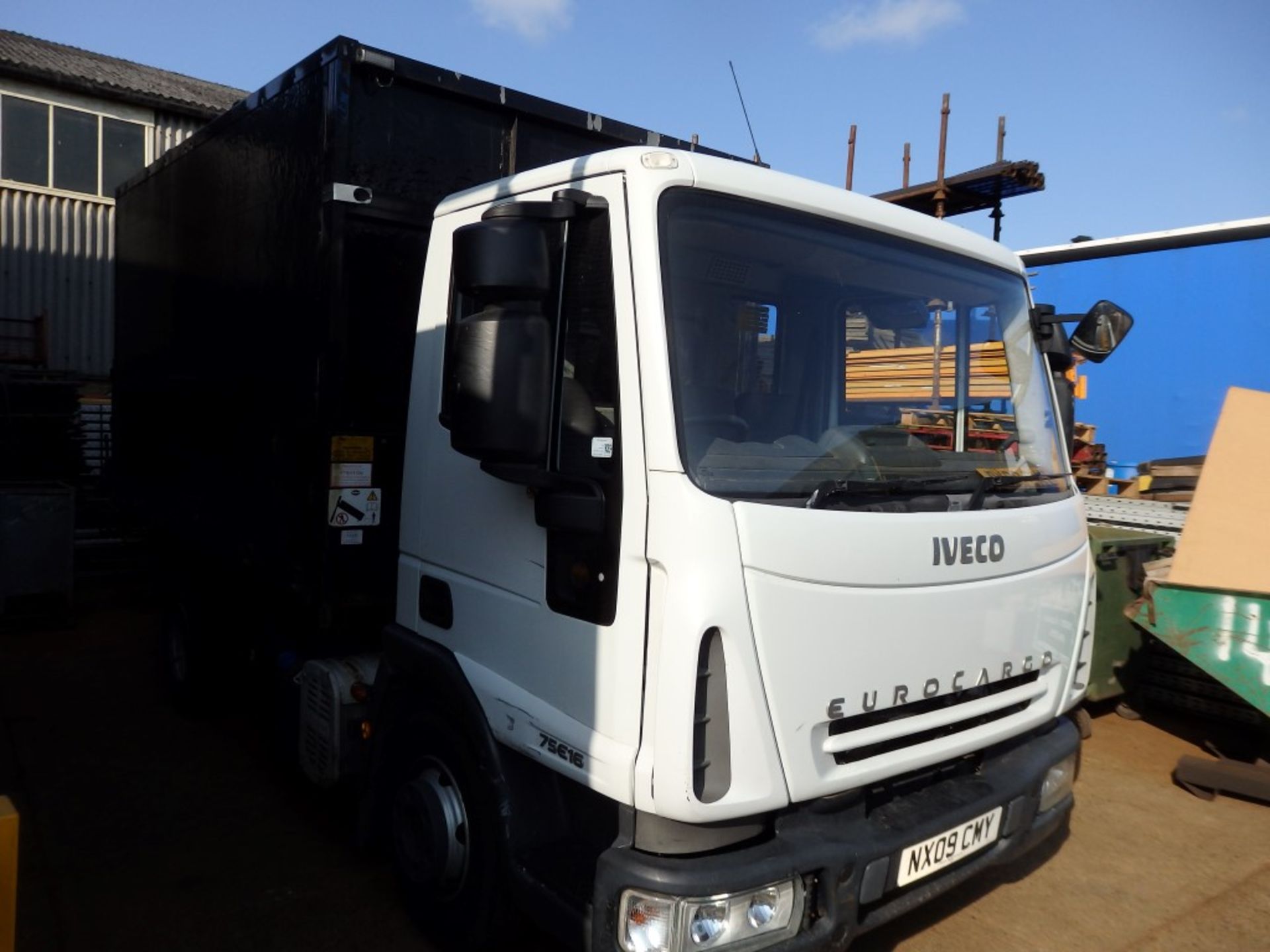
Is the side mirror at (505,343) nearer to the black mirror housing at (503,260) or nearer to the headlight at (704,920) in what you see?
the black mirror housing at (503,260)

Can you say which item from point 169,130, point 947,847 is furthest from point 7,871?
point 169,130

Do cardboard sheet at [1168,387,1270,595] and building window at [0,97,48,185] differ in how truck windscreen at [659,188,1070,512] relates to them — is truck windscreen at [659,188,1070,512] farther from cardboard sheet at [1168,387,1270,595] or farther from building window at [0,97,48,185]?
building window at [0,97,48,185]

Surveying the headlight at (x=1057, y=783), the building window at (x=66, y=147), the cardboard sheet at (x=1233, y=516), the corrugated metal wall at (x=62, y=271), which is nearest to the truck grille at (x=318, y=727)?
the headlight at (x=1057, y=783)

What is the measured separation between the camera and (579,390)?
248 centimetres

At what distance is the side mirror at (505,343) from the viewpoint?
7.57 feet

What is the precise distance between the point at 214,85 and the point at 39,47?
3.23 metres

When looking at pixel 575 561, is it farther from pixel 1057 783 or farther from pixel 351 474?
pixel 1057 783

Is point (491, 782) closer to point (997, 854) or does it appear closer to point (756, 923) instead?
point (756, 923)

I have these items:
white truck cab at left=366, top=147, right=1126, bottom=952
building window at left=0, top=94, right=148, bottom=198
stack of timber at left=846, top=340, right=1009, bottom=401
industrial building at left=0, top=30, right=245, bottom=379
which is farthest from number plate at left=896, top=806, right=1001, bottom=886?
building window at left=0, top=94, right=148, bottom=198

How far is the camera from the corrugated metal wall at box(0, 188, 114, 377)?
15031 millimetres

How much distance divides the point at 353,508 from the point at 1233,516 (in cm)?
420

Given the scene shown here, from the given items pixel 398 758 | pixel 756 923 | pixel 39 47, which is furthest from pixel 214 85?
pixel 756 923

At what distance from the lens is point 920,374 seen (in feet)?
10.5

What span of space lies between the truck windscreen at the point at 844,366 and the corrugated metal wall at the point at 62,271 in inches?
607
